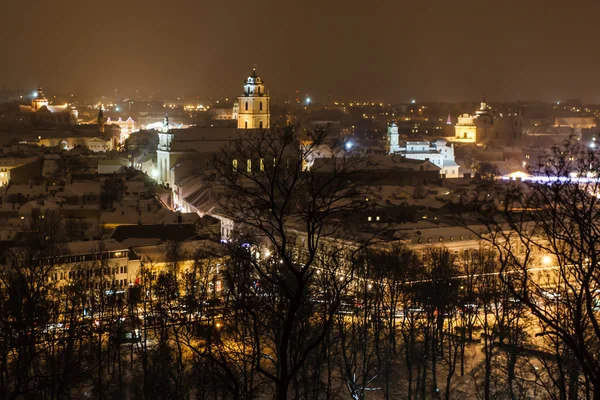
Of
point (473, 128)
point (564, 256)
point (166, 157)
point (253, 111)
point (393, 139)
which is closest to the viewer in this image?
point (564, 256)

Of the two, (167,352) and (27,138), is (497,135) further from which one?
(167,352)

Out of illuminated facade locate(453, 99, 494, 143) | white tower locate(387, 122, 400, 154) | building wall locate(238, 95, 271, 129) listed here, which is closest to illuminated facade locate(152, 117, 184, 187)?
building wall locate(238, 95, 271, 129)

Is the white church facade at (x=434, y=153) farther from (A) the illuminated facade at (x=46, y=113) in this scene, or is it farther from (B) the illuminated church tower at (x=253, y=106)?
(A) the illuminated facade at (x=46, y=113)

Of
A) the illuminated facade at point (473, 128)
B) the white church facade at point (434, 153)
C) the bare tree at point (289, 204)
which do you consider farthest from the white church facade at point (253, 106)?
the bare tree at point (289, 204)

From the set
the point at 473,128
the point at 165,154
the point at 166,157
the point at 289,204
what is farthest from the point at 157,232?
the point at 473,128

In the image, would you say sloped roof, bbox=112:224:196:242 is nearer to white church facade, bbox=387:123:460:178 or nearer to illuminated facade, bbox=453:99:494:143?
white church facade, bbox=387:123:460:178

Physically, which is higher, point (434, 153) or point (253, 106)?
point (253, 106)

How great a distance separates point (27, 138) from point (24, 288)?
161ft

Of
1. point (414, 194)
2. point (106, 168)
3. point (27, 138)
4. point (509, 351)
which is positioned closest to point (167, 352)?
point (509, 351)

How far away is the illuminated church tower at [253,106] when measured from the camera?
138ft

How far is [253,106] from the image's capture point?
42.2 metres

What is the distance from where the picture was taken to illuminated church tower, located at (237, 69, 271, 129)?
42062mm

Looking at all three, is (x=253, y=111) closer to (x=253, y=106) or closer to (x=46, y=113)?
(x=253, y=106)

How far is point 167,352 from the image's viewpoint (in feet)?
47.9
